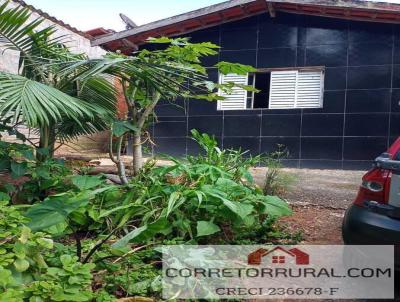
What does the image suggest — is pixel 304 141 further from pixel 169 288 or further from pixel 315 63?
pixel 169 288

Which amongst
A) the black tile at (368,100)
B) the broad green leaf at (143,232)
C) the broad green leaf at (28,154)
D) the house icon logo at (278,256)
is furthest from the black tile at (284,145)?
the broad green leaf at (143,232)

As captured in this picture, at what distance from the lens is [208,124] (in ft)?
27.4

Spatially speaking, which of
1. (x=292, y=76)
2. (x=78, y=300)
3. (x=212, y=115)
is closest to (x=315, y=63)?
(x=292, y=76)

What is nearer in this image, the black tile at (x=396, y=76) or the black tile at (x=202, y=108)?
the black tile at (x=396, y=76)

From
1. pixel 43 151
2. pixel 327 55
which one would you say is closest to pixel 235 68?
pixel 43 151

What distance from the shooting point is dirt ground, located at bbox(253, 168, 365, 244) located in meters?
3.54

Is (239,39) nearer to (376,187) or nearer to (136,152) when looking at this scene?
(136,152)

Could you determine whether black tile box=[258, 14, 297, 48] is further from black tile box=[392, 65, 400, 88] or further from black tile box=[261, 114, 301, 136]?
black tile box=[392, 65, 400, 88]

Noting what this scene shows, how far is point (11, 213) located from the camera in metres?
1.99

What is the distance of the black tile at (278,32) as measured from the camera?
7.77 m

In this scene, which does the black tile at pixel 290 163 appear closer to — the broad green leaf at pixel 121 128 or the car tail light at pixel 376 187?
the broad green leaf at pixel 121 128

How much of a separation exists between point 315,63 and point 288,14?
4.04ft

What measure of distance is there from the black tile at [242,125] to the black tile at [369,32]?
2523 mm

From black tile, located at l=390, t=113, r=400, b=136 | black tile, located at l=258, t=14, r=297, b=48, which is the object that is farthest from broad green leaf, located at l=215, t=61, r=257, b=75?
black tile, located at l=390, t=113, r=400, b=136
